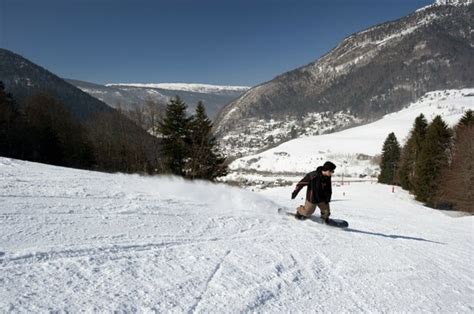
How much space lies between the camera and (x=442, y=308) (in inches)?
218

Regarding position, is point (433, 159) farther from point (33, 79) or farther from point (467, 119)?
point (33, 79)

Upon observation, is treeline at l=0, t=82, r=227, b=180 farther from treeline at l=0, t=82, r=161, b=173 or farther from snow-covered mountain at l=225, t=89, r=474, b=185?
snow-covered mountain at l=225, t=89, r=474, b=185

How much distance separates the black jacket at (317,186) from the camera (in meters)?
10.2

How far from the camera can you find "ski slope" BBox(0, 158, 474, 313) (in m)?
4.24

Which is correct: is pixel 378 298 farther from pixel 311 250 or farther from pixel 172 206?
pixel 172 206

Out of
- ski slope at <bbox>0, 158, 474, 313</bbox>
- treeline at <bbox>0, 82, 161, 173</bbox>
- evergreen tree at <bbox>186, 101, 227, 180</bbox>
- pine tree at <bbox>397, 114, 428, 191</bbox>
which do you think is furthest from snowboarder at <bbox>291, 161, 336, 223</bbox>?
pine tree at <bbox>397, 114, 428, 191</bbox>

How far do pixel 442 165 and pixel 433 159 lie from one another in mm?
1227

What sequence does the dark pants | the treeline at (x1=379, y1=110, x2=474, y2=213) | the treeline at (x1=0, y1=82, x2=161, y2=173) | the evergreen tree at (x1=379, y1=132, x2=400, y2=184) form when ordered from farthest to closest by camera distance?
the evergreen tree at (x1=379, y1=132, x2=400, y2=184) < the treeline at (x1=0, y1=82, x2=161, y2=173) < the treeline at (x1=379, y1=110, x2=474, y2=213) < the dark pants

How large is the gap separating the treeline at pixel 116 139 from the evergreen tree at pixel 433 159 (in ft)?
86.1

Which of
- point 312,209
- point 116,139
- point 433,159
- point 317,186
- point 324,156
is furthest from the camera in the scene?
point 324,156

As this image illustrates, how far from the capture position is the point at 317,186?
10.2 metres

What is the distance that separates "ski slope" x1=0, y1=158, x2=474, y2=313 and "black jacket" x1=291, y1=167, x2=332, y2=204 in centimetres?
85

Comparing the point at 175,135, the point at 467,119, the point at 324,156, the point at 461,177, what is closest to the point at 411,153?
the point at 467,119

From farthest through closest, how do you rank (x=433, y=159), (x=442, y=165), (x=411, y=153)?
(x=411, y=153), (x=433, y=159), (x=442, y=165)
